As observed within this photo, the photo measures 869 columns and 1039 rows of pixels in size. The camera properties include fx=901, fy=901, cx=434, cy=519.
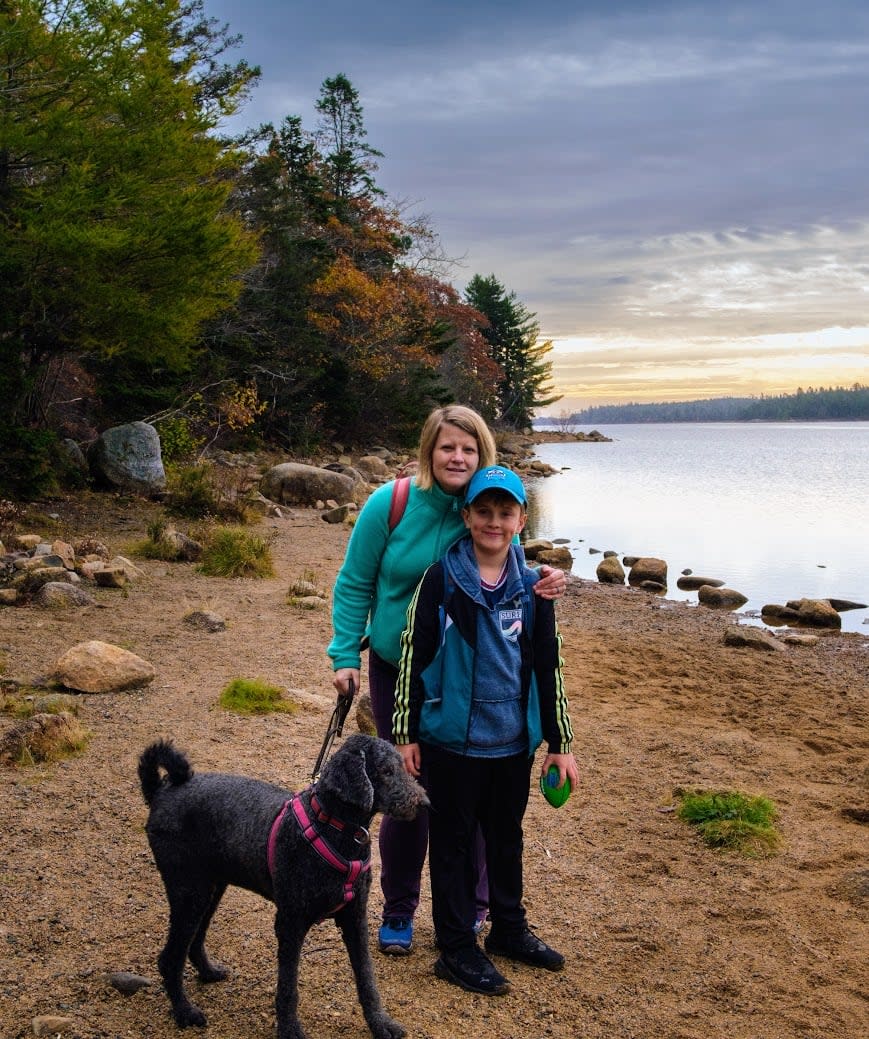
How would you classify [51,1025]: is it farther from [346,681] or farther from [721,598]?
[721,598]

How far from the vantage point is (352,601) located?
11.3ft

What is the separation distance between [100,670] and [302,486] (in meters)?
13.1

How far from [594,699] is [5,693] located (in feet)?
14.8

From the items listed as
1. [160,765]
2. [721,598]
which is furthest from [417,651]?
[721,598]

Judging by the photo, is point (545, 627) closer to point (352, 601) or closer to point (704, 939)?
point (352, 601)

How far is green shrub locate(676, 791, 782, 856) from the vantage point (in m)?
4.73

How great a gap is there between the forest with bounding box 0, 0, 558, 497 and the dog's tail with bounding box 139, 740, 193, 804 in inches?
427

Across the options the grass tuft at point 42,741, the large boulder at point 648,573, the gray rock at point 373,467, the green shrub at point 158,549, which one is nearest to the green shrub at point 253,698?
the grass tuft at point 42,741

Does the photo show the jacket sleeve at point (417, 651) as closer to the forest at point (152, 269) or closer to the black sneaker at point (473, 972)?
the black sneaker at point (473, 972)

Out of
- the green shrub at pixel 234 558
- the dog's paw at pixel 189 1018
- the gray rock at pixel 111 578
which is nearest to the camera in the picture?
the dog's paw at pixel 189 1018

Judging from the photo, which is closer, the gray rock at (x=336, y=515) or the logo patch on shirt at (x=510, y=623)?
the logo patch on shirt at (x=510, y=623)

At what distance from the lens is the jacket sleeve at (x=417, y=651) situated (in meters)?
3.14

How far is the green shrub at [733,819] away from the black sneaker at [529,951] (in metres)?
1.62

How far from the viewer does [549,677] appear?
10.6ft
